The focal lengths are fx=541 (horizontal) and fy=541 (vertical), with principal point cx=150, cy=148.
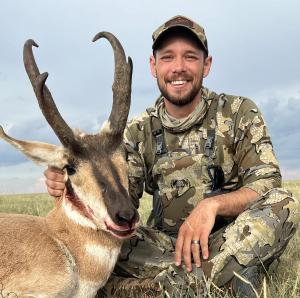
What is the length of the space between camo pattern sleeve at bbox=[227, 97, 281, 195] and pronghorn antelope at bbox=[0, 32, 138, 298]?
1695 millimetres

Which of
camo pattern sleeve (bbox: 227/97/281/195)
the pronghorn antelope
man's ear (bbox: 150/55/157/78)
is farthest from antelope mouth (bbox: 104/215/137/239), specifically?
man's ear (bbox: 150/55/157/78)

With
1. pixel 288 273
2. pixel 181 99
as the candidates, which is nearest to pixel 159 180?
pixel 181 99

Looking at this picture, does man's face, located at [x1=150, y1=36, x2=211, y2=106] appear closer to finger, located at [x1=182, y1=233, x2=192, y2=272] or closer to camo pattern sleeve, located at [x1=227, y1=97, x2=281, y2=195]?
camo pattern sleeve, located at [x1=227, y1=97, x2=281, y2=195]

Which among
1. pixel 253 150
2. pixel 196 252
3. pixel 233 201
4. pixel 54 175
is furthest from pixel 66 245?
pixel 253 150

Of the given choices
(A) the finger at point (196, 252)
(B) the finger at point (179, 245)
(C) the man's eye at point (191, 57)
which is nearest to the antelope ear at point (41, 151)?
(B) the finger at point (179, 245)

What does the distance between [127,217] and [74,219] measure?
99 cm

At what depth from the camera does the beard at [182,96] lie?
6957 millimetres

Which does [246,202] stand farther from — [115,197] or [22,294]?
[22,294]

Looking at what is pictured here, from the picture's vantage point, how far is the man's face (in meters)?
6.97

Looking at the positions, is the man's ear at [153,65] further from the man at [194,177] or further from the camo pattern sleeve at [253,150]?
the camo pattern sleeve at [253,150]

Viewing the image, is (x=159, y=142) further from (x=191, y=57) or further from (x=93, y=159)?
(x=93, y=159)

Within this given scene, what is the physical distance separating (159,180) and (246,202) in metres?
1.45

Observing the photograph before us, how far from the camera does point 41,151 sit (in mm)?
5391

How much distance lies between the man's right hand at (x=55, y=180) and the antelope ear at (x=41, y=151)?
0.14 m
